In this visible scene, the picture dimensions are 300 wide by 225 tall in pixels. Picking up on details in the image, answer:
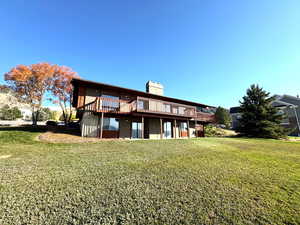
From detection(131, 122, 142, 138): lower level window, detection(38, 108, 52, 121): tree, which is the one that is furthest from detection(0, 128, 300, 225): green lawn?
detection(38, 108, 52, 121): tree

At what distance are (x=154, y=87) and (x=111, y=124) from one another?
7953 mm

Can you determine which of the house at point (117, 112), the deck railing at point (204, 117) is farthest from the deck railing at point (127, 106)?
the deck railing at point (204, 117)

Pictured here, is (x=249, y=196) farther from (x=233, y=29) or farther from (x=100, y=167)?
(x=233, y=29)

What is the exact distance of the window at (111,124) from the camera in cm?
1055

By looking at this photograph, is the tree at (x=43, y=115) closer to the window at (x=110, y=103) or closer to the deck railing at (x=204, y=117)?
the window at (x=110, y=103)

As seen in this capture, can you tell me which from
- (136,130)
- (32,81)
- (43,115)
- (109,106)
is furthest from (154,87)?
(43,115)

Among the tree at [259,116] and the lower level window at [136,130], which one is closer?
the lower level window at [136,130]

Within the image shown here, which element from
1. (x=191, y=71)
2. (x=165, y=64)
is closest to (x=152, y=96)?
(x=165, y=64)

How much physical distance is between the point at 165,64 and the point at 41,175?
14662 millimetres

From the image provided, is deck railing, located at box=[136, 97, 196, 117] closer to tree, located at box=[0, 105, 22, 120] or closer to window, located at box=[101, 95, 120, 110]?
window, located at box=[101, 95, 120, 110]

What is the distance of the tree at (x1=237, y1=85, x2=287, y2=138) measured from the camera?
15047 mm

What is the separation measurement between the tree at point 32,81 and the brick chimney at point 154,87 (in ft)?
43.6

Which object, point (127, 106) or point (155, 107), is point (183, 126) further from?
point (127, 106)

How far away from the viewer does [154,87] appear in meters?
15.9
